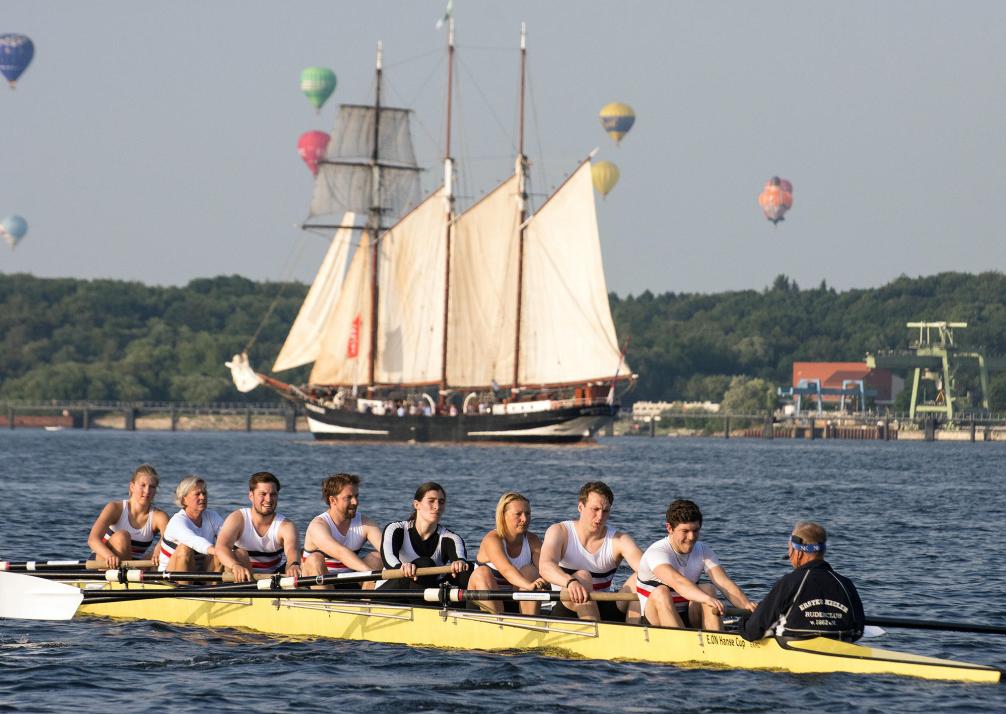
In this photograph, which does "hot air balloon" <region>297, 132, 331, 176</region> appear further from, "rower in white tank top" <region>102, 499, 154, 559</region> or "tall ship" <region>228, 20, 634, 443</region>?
"rower in white tank top" <region>102, 499, 154, 559</region>

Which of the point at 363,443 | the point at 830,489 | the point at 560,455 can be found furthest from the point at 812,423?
the point at 830,489

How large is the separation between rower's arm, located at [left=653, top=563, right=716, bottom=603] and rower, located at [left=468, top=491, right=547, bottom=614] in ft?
5.15

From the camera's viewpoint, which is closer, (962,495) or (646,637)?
(646,637)

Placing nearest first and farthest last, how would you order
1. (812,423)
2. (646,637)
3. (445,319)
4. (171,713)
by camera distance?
(171,713)
(646,637)
(445,319)
(812,423)

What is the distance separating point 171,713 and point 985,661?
10.0 m

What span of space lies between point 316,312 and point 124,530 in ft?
294

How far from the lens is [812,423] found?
646 ft

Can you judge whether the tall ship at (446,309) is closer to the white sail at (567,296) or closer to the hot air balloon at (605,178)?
the white sail at (567,296)

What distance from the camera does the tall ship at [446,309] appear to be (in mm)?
99438

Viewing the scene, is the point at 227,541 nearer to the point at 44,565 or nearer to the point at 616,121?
the point at 44,565

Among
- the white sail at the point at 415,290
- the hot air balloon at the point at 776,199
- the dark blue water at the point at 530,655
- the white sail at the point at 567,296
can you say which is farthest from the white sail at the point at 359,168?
the hot air balloon at the point at 776,199

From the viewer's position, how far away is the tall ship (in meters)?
99.4

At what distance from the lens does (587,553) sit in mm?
18500

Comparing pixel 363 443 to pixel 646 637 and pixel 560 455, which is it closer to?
pixel 560 455
